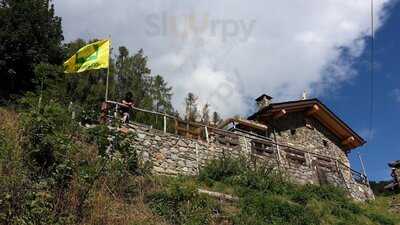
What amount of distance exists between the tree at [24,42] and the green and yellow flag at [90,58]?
3.39 meters

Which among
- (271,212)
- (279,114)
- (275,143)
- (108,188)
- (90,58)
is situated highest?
(279,114)

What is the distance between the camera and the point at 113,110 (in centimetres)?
1708

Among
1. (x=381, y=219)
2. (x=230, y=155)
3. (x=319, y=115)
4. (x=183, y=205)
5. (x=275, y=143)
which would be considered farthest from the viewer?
(x=319, y=115)

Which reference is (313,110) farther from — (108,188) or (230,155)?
(108,188)

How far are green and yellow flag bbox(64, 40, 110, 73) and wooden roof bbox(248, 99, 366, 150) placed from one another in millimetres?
8359

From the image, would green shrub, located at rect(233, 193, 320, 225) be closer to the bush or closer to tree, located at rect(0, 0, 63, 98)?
the bush

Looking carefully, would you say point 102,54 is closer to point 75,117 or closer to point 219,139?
point 75,117

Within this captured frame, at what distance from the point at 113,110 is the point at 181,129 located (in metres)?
2.79

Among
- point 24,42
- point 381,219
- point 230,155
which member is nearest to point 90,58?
point 24,42

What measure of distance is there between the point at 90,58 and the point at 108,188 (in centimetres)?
732

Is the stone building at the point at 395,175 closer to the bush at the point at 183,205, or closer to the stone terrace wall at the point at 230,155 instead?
the stone terrace wall at the point at 230,155

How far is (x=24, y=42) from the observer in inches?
842

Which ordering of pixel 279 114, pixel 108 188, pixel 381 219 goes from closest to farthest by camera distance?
pixel 108 188 < pixel 381 219 < pixel 279 114

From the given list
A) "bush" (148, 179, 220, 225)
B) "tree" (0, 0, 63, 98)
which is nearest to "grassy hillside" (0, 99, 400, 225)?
"bush" (148, 179, 220, 225)
